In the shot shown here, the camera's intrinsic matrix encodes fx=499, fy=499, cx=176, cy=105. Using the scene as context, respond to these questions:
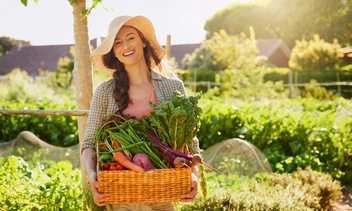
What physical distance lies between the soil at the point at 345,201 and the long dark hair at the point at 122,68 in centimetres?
302

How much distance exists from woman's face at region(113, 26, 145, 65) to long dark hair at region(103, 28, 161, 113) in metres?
0.08

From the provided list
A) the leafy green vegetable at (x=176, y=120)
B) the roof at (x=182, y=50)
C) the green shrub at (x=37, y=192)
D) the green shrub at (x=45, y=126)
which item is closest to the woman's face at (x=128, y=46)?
the leafy green vegetable at (x=176, y=120)

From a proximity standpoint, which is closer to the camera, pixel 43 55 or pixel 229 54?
pixel 229 54

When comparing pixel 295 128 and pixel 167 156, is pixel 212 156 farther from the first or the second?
pixel 167 156

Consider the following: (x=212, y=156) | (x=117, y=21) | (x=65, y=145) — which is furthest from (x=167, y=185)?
(x=65, y=145)

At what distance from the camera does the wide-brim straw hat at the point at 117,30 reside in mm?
2717

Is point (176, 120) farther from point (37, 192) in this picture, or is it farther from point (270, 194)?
point (270, 194)

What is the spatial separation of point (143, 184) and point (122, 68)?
0.81m

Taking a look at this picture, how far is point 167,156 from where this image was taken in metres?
2.45

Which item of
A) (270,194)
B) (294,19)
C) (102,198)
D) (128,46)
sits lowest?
(270,194)

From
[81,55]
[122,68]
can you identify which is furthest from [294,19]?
[122,68]

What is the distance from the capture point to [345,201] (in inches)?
214

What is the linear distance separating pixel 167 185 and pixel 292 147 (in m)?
4.29

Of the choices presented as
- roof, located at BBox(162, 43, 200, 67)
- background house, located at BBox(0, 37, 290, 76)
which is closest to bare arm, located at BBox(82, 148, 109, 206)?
background house, located at BBox(0, 37, 290, 76)
